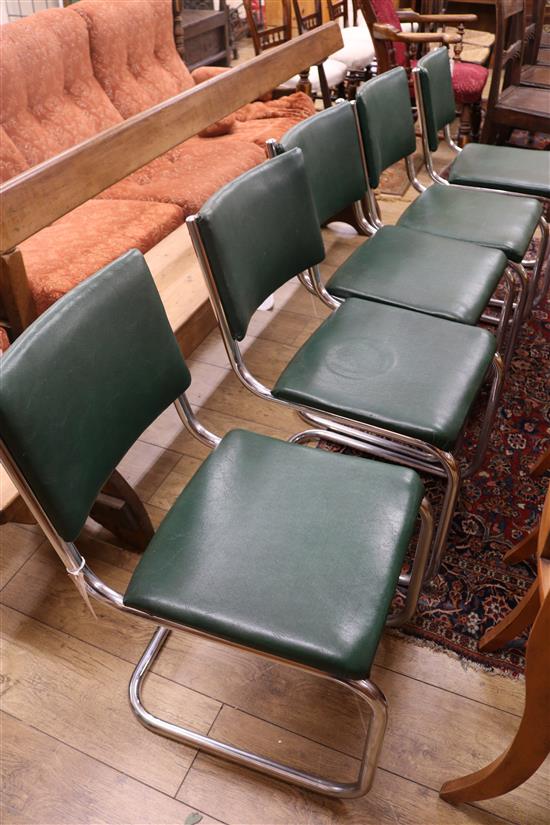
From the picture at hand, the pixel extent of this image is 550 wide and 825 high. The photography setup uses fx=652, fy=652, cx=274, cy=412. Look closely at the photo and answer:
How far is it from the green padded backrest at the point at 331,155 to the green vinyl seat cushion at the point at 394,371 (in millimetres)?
340

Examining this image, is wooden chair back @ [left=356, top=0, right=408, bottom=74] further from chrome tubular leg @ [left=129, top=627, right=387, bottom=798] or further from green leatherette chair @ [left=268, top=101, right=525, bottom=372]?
chrome tubular leg @ [left=129, top=627, right=387, bottom=798]

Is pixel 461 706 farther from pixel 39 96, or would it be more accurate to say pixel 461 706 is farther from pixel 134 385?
pixel 39 96

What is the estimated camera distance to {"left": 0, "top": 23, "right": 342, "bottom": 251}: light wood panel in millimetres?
1560

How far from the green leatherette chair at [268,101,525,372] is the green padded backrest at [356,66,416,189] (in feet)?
0.20

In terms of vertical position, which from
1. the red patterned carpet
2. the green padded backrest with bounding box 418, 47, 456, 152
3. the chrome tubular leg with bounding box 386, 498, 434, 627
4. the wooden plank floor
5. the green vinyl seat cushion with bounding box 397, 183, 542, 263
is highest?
the green padded backrest with bounding box 418, 47, 456, 152

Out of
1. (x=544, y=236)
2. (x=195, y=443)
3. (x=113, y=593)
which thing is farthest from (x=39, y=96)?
(x=113, y=593)

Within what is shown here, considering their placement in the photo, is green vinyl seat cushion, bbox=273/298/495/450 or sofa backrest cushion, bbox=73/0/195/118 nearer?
green vinyl seat cushion, bbox=273/298/495/450

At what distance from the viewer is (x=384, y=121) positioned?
185 cm

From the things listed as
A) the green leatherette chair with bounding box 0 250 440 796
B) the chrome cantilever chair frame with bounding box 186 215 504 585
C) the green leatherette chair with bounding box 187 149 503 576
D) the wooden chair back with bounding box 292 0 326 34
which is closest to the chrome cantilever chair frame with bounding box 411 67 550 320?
the green leatherette chair with bounding box 187 149 503 576

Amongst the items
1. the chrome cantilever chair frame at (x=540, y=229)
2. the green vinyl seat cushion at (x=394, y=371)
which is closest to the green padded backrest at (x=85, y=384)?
→ the green vinyl seat cushion at (x=394, y=371)

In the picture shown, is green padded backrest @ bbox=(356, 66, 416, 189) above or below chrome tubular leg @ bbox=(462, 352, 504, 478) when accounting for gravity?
above

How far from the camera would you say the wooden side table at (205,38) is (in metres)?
4.27

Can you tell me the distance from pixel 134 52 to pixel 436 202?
5.77ft

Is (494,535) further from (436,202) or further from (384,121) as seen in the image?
(384,121)
